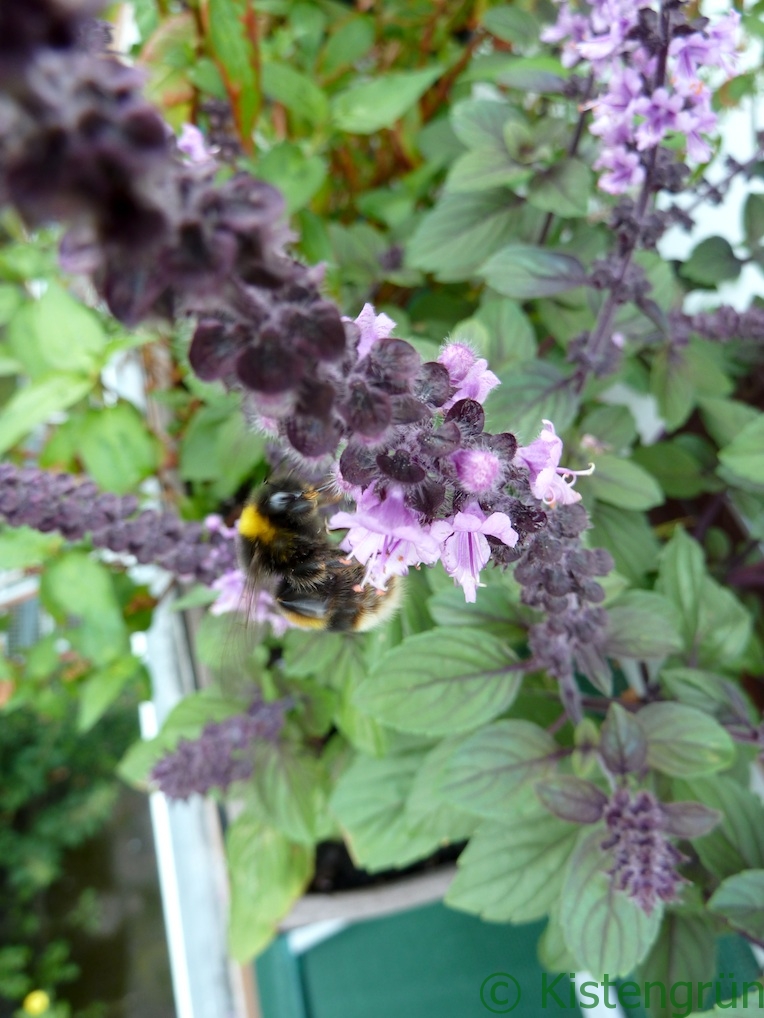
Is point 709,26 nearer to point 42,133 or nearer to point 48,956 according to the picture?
point 42,133

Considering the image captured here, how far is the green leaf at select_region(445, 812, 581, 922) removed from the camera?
0.77 m

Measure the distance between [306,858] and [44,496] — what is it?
732 mm

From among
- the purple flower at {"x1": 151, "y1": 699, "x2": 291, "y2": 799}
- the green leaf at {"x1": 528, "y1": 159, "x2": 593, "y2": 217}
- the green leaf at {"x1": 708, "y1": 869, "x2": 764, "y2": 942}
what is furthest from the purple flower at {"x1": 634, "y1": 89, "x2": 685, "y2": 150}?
the purple flower at {"x1": 151, "y1": 699, "x2": 291, "y2": 799}

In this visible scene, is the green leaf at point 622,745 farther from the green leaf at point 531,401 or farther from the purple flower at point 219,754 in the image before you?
the purple flower at point 219,754

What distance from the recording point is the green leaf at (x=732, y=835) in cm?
76

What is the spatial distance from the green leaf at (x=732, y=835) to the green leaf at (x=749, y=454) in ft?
1.14

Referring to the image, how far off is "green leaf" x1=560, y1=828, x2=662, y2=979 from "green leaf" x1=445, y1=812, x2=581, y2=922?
9 centimetres

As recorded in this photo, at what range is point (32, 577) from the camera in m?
1.43

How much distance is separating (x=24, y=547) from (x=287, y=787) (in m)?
0.53

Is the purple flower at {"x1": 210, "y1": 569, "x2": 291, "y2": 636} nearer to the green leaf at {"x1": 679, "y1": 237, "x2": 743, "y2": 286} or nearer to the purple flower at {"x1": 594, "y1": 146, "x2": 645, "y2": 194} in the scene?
the purple flower at {"x1": 594, "y1": 146, "x2": 645, "y2": 194}

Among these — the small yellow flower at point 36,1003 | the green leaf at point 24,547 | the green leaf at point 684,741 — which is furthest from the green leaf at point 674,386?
the small yellow flower at point 36,1003

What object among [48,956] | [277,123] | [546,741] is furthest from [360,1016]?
[277,123]

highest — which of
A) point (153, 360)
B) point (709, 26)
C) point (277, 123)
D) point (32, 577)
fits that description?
point (277, 123)

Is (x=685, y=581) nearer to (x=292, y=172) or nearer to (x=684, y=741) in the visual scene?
(x=684, y=741)
